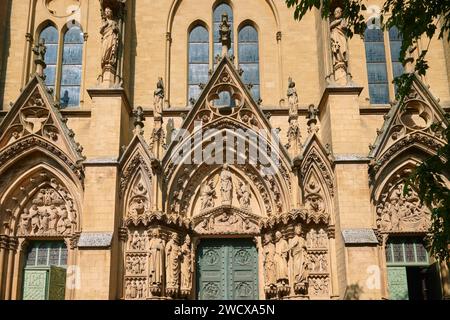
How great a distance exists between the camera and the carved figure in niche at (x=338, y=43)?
1733 centimetres

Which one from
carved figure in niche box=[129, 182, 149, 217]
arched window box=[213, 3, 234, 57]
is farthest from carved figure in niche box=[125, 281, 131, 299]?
arched window box=[213, 3, 234, 57]

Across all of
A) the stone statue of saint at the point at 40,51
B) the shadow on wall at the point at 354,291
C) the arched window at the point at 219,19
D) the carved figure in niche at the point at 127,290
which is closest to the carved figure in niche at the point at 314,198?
the shadow on wall at the point at 354,291

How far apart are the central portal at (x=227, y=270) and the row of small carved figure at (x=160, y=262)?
62 cm

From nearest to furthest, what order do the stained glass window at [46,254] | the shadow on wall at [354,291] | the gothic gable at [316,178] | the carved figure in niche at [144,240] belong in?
the shadow on wall at [354,291], the carved figure in niche at [144,240], the gothic gable at [316,178], the stained glass window at [46,254]

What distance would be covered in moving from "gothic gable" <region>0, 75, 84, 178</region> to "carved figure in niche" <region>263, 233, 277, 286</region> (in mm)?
5597

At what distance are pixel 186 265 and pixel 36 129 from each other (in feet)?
19.3

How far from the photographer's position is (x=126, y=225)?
16.5m

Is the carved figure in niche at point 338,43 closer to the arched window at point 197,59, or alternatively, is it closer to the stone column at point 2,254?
the arched window at point 197,59

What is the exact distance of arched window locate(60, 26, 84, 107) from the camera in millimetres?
19281

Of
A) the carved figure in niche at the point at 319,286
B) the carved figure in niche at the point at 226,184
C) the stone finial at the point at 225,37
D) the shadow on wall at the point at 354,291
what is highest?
the stone finial at the point at 225,37

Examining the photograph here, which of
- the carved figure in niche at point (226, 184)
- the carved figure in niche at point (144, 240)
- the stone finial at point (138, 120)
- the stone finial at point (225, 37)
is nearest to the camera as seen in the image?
the carved figure in niche at point (144, 240)

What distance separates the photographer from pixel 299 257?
629 inches
